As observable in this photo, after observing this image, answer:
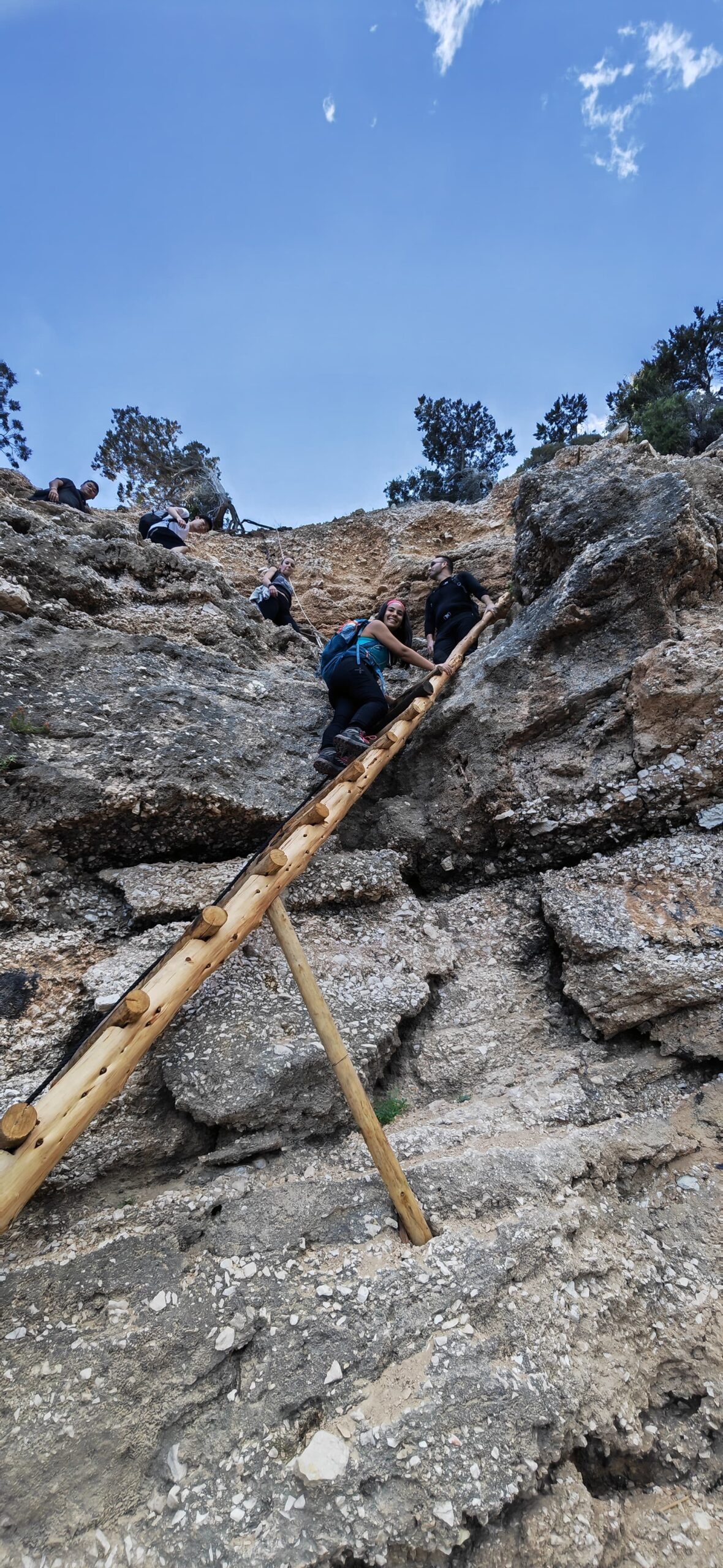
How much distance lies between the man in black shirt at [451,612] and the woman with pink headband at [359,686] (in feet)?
3.56

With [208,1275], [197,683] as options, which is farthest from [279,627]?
[208,1275]

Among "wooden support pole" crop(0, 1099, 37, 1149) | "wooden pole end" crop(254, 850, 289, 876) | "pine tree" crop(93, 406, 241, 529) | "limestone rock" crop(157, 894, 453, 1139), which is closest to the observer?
"wooden support pole" crop(0, 1099, 37, 1149)

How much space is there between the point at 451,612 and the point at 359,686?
2.46 meters

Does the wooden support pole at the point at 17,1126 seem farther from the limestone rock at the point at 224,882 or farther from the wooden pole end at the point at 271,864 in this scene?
the limestone rock at the point at 224,882

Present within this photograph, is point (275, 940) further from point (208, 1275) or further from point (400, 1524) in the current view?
point (400, 1524)

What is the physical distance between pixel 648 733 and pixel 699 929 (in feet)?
6.07

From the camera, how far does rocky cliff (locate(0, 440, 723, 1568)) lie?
3074mm

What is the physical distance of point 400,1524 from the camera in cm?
289

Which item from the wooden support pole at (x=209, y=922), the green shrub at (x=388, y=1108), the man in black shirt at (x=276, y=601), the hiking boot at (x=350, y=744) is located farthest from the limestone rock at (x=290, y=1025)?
the man in black shirt at (x=276, y=601)

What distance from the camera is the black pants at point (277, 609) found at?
1066 cm

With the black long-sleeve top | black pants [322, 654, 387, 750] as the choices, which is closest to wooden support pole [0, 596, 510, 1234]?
black pants [322, 654, 387, 750]

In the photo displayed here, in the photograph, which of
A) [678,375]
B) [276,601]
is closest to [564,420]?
[678,375]

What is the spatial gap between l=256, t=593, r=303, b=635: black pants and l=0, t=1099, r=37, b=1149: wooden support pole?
28.1 ft

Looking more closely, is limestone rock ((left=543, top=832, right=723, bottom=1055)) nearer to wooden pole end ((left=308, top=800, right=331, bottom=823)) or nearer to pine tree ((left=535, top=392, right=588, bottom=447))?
wooden pole end ((left=308, top=800, right=331, bottom=823))
